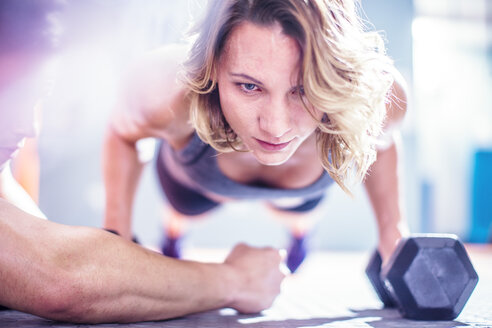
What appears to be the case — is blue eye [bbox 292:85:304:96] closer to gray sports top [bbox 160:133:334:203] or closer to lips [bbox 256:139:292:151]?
lips [bbox 256:139:292:151]

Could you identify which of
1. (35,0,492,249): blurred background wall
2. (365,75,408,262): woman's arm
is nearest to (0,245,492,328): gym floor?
(365,75,408,262): woman's arm

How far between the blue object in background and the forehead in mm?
3404

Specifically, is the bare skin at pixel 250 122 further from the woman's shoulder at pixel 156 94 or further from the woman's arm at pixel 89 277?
the woman's arm at pixel 89 277

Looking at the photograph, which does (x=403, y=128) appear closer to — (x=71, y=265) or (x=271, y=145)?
(x=271, y=145)

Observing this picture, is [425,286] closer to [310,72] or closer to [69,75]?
[310,72]

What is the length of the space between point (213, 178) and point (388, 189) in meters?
0.40

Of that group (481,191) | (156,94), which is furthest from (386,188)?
(481,191)

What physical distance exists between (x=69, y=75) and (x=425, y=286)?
2.13 metres

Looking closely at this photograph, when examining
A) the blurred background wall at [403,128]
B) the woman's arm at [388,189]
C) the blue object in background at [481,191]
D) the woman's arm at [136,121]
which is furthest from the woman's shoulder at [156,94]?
the blue object in background at [481,191]

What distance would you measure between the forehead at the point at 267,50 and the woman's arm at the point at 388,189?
1.24ft

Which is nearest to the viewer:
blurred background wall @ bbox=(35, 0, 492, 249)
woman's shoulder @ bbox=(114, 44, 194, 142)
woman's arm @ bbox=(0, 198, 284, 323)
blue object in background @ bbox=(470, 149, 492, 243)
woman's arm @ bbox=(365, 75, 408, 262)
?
woman's arm @ bbox=(0, 198, 284, 323)

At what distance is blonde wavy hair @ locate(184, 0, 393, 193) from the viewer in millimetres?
612

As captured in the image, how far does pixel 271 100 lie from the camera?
62 cm

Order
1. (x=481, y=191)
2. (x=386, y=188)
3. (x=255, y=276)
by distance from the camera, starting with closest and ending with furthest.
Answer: (x=255, y=276) → (x=386, y=188) → (x=481, y=191)
